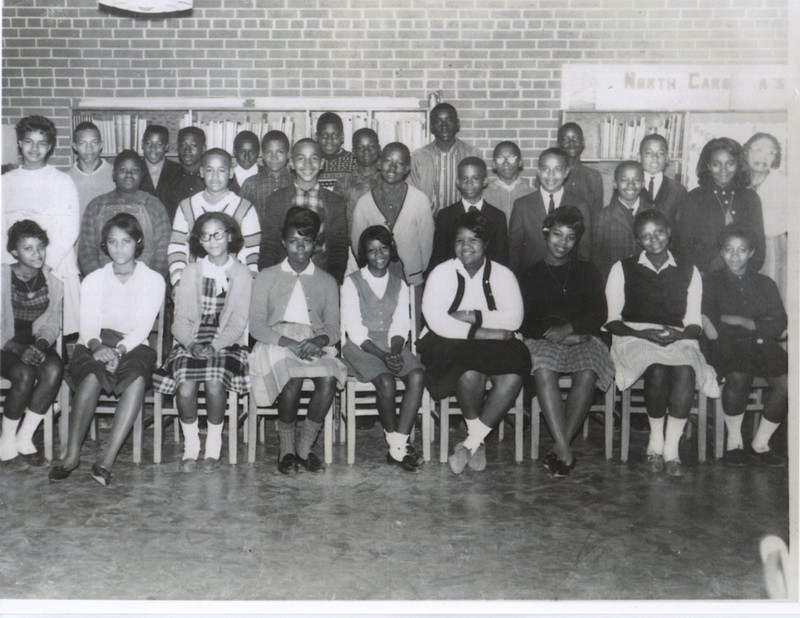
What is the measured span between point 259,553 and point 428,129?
309cm

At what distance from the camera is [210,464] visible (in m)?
4.05

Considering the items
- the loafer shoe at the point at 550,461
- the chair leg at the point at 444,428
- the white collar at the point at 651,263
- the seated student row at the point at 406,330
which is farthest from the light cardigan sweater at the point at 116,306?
the white collar at the point at 651,263

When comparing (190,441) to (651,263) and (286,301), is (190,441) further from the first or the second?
(651,263)

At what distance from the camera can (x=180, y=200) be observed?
4680 millimetres

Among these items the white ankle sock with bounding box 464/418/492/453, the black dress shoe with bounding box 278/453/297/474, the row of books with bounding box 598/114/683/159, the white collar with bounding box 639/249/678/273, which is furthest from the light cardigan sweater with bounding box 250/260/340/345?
the row of books with bounding box 598/114/683/159

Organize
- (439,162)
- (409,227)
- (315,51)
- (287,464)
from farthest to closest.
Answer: (315,51), (439,162), (409,227), (287,464)

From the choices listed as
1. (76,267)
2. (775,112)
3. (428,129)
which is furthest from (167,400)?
(775,112)

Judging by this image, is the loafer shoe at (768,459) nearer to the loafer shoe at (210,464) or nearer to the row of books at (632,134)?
the row of books at (632,134)

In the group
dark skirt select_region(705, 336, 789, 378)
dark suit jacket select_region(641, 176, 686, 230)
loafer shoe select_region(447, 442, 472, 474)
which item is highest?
dark suit jacket select_region(641, 176, 686, 230)

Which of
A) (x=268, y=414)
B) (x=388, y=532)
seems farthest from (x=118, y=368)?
(x=388, y=532)

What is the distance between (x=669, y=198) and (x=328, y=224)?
1.86 m

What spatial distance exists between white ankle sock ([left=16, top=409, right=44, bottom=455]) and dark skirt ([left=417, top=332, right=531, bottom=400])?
6.12 feet

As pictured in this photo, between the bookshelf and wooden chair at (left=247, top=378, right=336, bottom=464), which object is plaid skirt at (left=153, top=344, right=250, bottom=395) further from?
the bookshelf

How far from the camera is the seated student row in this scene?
4.06 metres
